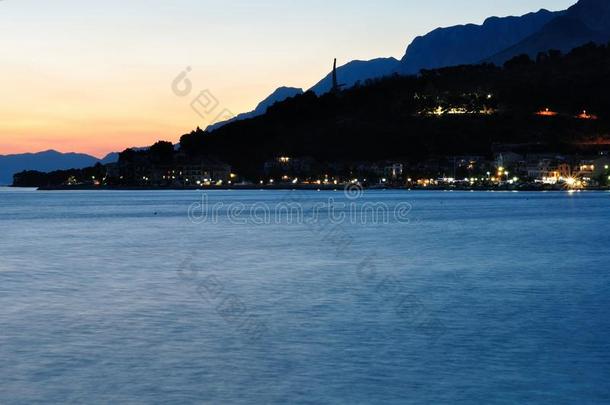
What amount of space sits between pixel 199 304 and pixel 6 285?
7.64 metres

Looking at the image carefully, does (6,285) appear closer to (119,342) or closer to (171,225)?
(119,342)

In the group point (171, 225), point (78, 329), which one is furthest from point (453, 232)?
point (78, 329)

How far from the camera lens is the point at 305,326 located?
17672 millimetres

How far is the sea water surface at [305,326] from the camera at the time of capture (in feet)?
41.1

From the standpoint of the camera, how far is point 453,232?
172 feet

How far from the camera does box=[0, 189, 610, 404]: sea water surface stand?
12.5 metres
